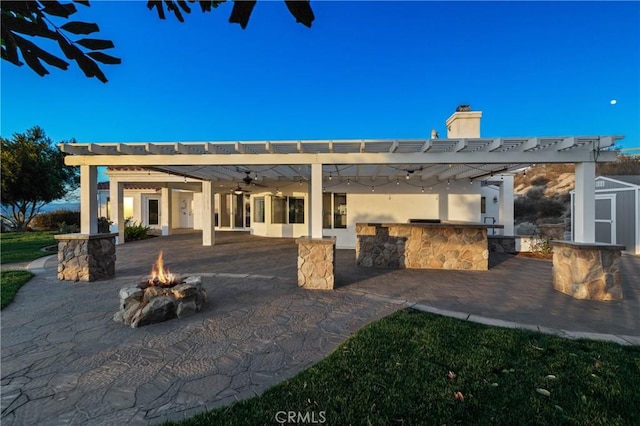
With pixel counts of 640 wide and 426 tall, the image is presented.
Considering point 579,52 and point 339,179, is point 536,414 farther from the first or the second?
point 579,52

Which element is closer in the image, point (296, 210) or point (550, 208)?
point (296, 210)

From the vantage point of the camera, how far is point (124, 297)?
152 inches

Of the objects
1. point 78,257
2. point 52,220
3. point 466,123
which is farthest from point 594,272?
point 52,220

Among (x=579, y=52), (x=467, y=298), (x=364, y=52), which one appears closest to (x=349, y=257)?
(x=467, y=298)

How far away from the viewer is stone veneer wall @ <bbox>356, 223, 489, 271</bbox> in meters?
7.45

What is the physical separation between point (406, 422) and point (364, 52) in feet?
32.7

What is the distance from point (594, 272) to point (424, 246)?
136 inches

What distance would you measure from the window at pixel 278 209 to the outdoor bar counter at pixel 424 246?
23.8ft

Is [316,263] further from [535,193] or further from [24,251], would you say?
[535,193]

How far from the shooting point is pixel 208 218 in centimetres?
1202

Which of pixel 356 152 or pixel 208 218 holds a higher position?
pixel 356 152

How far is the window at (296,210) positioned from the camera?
14.4m

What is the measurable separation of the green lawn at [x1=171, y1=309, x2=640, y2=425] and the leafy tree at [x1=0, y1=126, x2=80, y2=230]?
21.2 meters

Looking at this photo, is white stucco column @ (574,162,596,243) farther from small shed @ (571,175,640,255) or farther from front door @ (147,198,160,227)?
front door @ (147,198,160,227)
